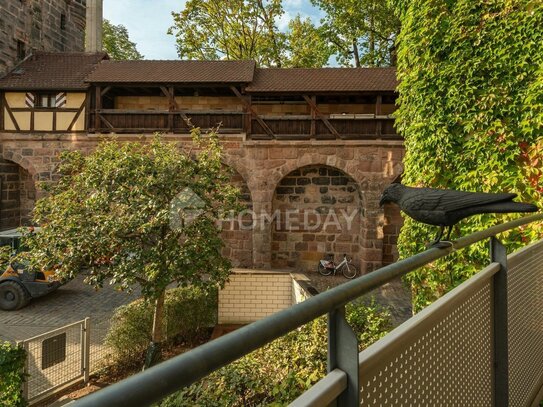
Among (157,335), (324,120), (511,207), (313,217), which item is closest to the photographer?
(511,207)

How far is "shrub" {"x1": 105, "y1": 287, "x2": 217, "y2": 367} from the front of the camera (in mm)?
6691

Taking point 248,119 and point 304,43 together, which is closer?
point 248,119

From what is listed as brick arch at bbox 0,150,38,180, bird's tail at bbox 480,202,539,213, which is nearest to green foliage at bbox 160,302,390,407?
bird's tail at bbox 480,202,539,213

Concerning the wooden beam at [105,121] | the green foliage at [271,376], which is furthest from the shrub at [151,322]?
the wooden beam at [105,121]

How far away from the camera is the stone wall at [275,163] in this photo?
1218 centimetres

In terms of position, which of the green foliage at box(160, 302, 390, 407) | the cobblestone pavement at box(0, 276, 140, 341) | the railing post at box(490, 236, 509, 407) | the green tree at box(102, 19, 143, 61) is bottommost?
the cobblestone pavement at box(0, 276, 140, 341)

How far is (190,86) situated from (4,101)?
660 centimetres

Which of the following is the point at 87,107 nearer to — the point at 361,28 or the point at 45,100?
the point at 45,100

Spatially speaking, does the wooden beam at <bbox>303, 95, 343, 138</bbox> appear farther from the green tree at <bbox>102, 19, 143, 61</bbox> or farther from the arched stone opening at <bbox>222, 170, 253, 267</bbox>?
the green tree at <bbox>102, 19, 143, 61</bbox>

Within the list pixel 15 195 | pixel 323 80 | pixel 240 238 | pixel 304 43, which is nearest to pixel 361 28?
pixel 304 43

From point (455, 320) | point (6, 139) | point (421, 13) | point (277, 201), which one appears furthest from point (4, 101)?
point (455, 320)

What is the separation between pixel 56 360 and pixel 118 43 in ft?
88.1

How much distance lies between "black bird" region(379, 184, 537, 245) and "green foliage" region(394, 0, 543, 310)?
7.56ft

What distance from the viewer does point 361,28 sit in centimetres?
1948
